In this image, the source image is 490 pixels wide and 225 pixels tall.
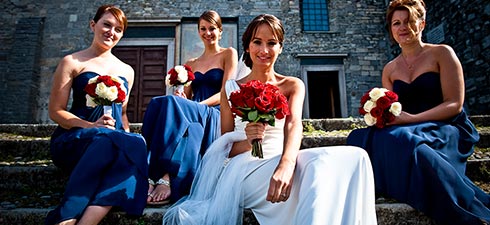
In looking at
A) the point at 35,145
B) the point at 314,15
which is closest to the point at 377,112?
the point at 35,145

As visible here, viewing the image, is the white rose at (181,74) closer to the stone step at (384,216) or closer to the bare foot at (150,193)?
the bare foot at (150,193)

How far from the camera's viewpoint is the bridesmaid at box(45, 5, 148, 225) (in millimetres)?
2152

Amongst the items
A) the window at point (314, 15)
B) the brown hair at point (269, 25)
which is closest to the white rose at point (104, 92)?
the brown hair at point (269, 25)

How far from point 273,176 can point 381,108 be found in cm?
130

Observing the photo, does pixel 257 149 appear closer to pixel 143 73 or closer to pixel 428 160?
pixel 428 160

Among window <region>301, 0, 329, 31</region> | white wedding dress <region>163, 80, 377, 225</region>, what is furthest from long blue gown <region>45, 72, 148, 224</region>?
window <region>301, 0, 329, 31</region>

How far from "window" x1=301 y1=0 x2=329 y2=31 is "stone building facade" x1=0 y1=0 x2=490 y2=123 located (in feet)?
0.77

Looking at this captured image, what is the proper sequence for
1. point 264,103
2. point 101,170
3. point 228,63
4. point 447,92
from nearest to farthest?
1. point 264,103
2. point 101,170
3. point 447,92
4. point 228,63

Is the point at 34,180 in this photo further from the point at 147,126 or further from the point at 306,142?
the point at 306,142

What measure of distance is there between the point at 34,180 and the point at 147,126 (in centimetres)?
128

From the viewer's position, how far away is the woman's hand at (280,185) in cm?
182

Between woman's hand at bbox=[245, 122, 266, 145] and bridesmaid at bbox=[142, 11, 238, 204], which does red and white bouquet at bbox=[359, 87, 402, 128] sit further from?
bridesmaid at bbox=[142, 11, 238, 204]

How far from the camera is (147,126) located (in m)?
2.88

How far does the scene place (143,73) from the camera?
11.6 m
